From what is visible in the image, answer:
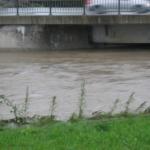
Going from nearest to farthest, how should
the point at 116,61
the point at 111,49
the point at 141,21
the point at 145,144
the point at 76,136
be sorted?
the point at 145,144 < the point at 76,136 < the point at 116,61 < the point at 141,21 < the point at 111,49

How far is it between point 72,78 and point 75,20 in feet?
28.4

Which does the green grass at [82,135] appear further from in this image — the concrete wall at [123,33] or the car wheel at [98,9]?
the concrete wall at [123,33]

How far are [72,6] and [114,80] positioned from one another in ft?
33.3

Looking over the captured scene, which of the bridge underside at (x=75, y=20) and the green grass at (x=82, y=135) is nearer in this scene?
the green grass at (x=82, y=135)

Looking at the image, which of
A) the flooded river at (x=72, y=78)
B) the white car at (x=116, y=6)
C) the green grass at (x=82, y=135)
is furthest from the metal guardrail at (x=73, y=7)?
the green grass at (x=82, y=135)

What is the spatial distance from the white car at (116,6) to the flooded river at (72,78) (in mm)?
1572

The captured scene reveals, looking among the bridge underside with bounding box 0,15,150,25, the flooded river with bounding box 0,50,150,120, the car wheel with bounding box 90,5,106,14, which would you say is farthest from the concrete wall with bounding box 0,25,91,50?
the car wheel with bounding box 90,5,106,14

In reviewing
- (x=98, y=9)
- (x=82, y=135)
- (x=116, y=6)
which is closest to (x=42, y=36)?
(x=98, y=9)

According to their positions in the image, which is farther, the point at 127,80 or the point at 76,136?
the point at 127,80

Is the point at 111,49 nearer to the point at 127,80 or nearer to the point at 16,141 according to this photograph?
the point at 127,80

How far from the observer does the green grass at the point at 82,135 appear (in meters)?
6.76

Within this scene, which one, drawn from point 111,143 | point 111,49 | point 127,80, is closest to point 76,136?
point 111,143

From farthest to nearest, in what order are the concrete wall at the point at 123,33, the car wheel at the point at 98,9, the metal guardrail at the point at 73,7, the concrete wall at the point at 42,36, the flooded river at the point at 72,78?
the concrete wall at the point at 42,36 < the concrete wall at the point at 123,33 < the car wheel at the point at 98,9 < the metal guardrail at the point at 73,7 < the flooded river at the point at 72,78

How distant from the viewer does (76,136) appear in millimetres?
7305
